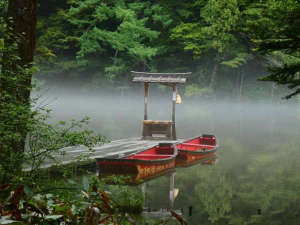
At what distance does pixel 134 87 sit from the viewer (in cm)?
4216

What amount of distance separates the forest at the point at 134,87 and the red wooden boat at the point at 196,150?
0.87m

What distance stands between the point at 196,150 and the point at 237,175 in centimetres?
352

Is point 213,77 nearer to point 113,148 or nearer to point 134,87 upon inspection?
point 134,87

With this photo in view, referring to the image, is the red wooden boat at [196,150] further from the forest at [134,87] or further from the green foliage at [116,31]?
the green foliage at [116,31]

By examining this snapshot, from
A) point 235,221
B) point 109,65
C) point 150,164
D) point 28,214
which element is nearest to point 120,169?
point 150,164

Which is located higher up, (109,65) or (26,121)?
(109,65)

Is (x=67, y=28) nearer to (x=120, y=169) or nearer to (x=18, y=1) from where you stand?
(x=120, y=169)

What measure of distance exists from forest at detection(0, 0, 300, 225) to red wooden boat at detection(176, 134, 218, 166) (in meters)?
0.87

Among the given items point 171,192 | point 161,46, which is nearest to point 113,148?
point 171,192

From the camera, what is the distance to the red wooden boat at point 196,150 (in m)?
15.3

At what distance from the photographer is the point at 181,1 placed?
147 ft

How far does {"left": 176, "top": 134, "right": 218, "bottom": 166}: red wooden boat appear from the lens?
15.3 meters

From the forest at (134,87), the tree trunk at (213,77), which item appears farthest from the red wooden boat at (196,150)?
the tree trunk at (213,77)

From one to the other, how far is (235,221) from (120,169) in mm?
4205
